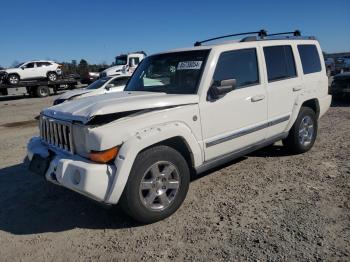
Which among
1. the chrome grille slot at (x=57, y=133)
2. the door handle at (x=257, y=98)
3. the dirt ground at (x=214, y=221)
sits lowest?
the dirt ground at (x=214, y=221)

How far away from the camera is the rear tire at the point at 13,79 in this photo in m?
22.3

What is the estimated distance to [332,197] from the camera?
14.2 ft

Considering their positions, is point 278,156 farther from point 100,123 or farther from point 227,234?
point 100,123

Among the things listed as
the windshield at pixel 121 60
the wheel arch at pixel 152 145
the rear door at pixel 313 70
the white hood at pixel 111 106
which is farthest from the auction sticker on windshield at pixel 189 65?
the windshield at pixel 121 60

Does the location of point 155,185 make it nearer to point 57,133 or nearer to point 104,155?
point 104,155

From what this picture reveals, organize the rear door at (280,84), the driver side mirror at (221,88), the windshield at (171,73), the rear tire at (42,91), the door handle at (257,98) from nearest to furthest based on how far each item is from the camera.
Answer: the driver side mirror at (221,88) → the windshield at (171,73) → the door handle at (257,98) → the rear door at (280,84) → the rear tire at (42,91)

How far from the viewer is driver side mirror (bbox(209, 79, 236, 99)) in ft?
13.8

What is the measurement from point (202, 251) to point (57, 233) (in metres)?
1.60

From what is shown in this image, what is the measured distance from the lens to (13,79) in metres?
22.5

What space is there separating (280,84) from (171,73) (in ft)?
5.52

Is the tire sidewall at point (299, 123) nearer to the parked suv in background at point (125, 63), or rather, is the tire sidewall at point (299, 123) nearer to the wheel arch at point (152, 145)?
the wheel arch at point (152, 145)

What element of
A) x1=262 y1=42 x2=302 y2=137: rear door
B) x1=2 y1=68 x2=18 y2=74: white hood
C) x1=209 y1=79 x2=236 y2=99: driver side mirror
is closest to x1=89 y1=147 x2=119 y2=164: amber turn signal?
x1=209 y1=79 x2=236 y2=99: driver side mirror

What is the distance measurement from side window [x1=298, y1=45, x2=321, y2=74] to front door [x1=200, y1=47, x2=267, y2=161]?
1.32 m

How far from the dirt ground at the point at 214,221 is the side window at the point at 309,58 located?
1539mm
